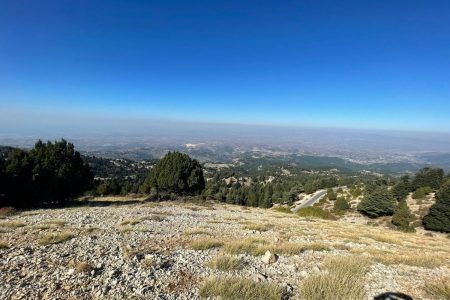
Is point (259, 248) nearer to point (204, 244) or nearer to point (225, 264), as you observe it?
point (204, 244)

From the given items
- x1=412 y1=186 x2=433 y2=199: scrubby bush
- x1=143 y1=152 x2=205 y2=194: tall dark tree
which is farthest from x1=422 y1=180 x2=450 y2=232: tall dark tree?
x1=143 y1=152 x2=205 y2=194: tall dark tree

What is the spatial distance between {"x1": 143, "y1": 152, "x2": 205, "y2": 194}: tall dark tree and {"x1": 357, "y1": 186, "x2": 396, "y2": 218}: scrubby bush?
2544 centimetres

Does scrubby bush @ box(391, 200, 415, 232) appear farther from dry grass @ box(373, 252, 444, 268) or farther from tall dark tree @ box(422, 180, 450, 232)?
dry grass @ box(373, 252, 444, 268)

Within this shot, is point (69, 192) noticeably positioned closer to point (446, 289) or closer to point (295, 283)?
point (295, 283)

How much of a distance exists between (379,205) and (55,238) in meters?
41.4

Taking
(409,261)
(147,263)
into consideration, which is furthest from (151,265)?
(409,261)

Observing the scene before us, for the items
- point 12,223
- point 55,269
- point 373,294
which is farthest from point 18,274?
point 373,294

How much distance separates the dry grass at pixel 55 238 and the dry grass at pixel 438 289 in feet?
39.2

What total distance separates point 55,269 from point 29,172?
26.1m

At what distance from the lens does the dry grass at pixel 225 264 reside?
27.5 feet

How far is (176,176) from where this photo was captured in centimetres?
4278

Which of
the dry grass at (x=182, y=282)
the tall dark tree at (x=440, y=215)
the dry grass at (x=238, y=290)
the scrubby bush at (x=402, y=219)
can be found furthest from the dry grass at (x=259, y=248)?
the tall dark tree at (x=440, y=215)

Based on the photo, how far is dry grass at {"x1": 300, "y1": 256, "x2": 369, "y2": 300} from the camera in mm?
6547

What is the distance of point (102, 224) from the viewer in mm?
15047
